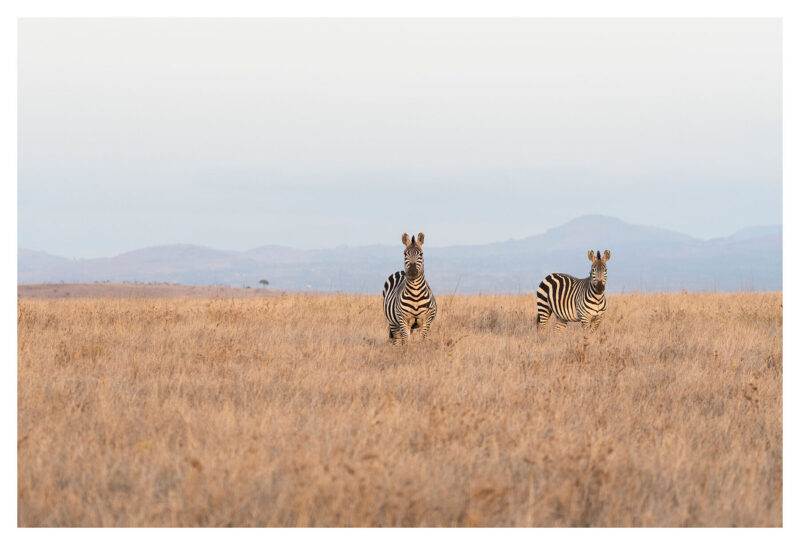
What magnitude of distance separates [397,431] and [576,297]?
8.44 m

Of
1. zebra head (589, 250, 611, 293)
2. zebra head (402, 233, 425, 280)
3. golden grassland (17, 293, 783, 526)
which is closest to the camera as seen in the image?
golden grassland (17, 293, 783, 526)

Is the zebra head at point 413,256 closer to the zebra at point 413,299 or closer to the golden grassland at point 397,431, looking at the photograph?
the zebra at point 413,299

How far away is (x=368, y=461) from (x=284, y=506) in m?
0.99

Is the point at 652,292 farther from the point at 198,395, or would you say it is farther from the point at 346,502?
the point at 346,502

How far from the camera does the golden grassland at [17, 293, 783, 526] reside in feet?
16.4

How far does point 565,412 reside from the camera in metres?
7.52

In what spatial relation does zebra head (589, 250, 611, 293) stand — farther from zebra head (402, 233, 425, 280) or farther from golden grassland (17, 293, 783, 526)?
zebra head (402, 233, 425, 280)

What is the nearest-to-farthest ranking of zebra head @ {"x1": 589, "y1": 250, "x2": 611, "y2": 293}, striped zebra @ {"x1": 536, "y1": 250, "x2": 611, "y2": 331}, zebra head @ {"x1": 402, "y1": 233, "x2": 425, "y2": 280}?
zebra head @ {"x1": 402, "y1": 233, "x2": 425, "y2": 280} < zebra head @ {"x1": 589, "y1": 250, "x2": 611, "y2": 293} < striped zebra @ {"x1": 536, "y1": 250, "x2": 611, "y2": 331}

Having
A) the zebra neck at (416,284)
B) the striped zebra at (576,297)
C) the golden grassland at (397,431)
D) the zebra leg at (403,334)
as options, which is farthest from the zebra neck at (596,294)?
the zebra leg at (403,334)

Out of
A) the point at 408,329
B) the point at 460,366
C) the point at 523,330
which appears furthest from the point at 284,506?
the point at 523,330

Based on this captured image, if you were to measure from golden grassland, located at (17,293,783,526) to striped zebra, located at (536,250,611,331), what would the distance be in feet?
3.70

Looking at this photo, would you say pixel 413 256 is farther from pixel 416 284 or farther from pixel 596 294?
pixel 596 294

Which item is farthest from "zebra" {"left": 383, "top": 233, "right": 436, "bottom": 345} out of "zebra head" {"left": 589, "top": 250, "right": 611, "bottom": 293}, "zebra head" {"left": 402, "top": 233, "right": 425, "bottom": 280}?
"zebra head" {"left": 589, "top": 250, "right": 611, "bottom": 293}

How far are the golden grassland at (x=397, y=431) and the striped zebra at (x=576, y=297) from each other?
113 centimetres
